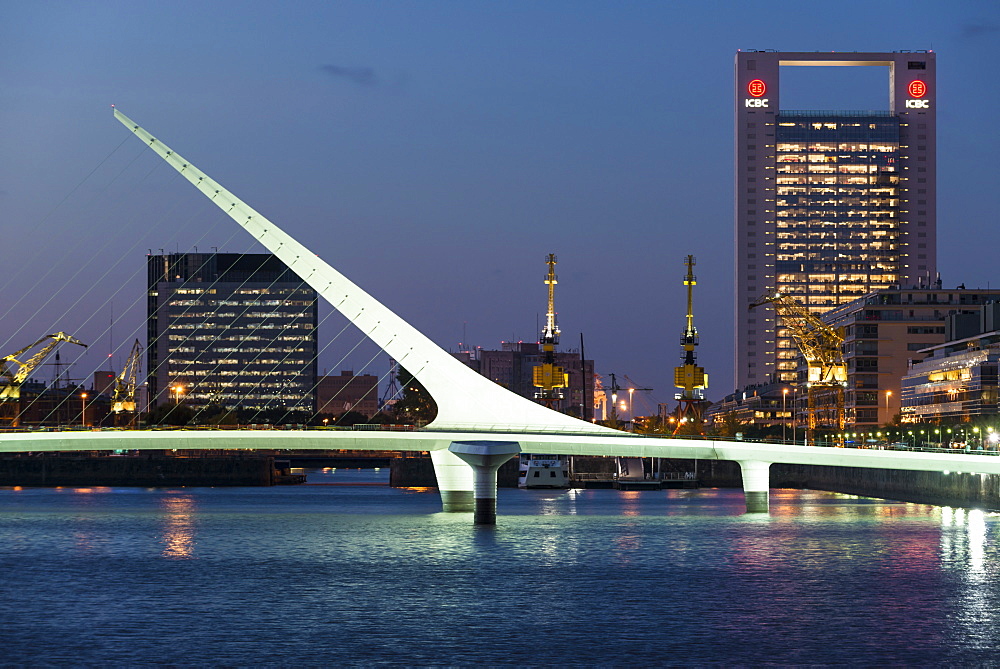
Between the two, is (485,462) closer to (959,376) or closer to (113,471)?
(959,376)

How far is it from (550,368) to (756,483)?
165 ft

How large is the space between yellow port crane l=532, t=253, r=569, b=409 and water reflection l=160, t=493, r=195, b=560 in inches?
1351

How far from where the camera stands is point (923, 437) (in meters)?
131

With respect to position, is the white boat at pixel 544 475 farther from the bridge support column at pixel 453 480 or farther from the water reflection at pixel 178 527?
the bridge support column at pixel 453 480

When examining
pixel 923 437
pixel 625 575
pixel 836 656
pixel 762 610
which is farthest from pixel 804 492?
pixel 836 656

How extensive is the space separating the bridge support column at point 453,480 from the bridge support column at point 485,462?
15.2 ft

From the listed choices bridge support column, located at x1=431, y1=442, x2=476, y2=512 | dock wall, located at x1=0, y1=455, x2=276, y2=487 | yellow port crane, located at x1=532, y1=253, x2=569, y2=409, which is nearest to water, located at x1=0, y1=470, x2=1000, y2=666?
bridge support column, located at x1=431, y1=442, x2=476, y2=512

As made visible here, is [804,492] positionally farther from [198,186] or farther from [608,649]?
[608,649]

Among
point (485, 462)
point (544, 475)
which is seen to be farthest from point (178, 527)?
point (544, 475)

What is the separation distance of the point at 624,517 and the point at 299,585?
4135 cm

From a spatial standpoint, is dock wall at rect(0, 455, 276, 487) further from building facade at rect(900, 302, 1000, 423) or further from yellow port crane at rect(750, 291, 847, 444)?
building facade at rect(900, 302, 1000, 423)

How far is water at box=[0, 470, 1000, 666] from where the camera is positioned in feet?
121

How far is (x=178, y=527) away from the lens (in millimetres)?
80375

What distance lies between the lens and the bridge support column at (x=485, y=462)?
7725 cm
